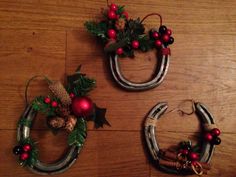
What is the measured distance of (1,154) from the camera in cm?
76

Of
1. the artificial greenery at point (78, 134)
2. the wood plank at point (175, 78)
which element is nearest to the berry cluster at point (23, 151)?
the artificial greenery at point (78, 134)

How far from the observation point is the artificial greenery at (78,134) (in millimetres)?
707

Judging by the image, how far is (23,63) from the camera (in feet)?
2.63

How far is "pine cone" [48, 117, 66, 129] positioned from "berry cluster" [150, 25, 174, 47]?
0.32 metres

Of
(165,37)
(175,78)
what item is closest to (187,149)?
(175,78)

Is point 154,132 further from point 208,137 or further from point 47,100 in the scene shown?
point 47,100

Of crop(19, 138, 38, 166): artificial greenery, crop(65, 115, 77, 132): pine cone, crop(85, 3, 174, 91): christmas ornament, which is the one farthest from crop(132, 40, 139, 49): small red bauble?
crop(19, 138, 38, 166): artificial greenery

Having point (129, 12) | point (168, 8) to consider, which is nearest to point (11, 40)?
point (129, 12)

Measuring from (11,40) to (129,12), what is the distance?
336 millimetres

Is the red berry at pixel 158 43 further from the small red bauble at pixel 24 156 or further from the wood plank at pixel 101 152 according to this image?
the small red bauble at pixel 24 156

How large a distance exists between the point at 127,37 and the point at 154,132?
0.85 ft

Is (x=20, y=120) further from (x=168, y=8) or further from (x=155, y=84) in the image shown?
(x=168, y=8)

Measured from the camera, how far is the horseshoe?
30.3 inches

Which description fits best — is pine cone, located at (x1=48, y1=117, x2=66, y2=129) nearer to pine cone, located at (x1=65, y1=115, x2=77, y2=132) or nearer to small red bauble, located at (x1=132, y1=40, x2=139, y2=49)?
pine cone, located at (x1=65, y1=115, x2=77, y2=132)
